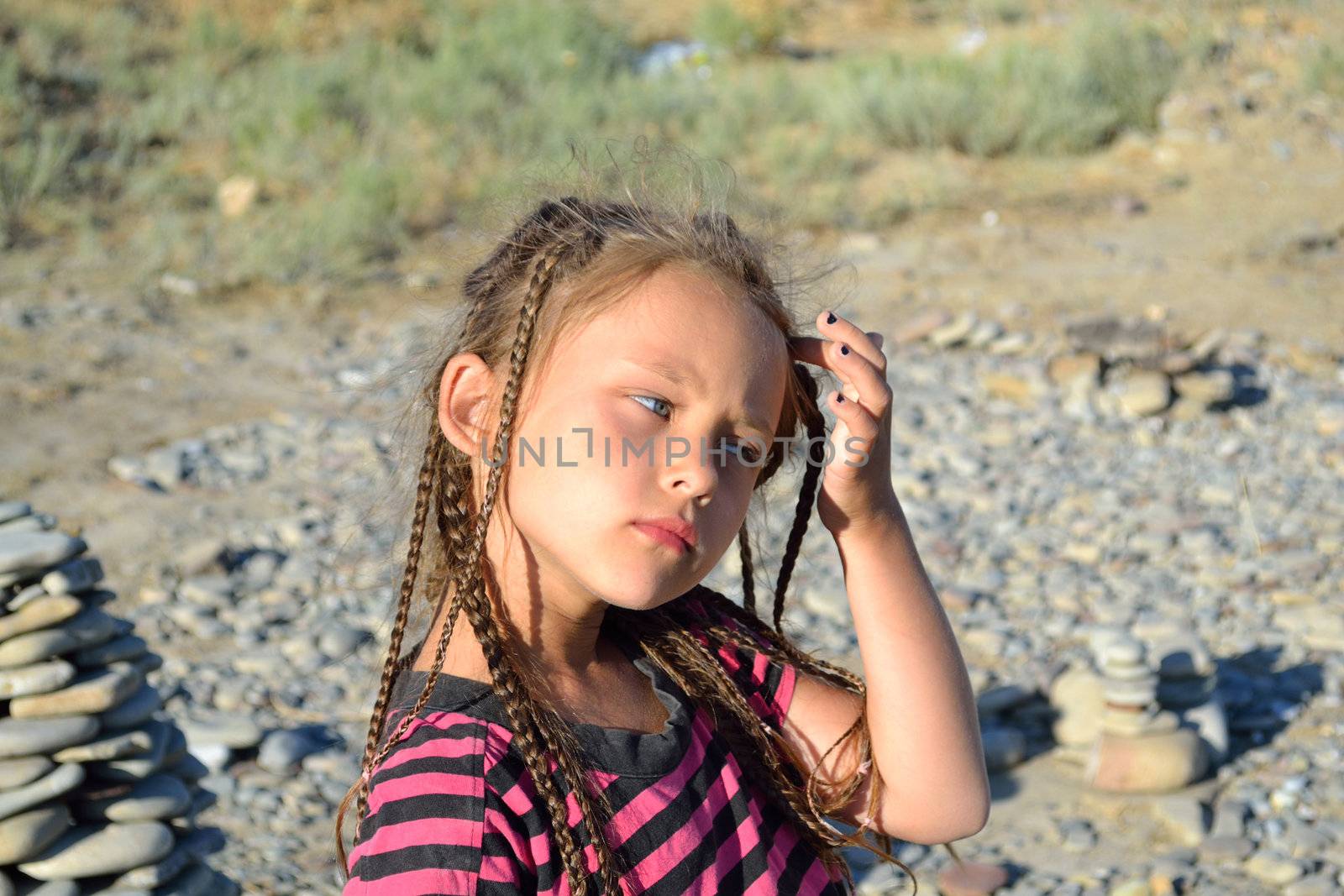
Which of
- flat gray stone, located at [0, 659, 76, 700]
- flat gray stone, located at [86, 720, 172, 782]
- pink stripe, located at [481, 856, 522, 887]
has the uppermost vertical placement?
pink stripe, located at [481, 856, 522, 887]

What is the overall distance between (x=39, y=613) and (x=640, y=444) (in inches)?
56.9

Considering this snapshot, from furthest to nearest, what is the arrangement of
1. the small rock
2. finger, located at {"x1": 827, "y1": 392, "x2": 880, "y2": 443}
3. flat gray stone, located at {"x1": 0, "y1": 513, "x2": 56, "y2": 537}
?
the small rock < flat gray stone, located at {"x1": 0, "y1": 513, "x2": 56, "y2": 537} < finger, located at {"x1": 827, "y1": 392, "x2": 880, "y2": 443}

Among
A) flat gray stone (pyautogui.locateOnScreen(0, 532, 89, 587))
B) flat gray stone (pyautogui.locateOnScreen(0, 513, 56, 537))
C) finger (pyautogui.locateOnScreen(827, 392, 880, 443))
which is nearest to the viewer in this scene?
finger (pyautogui.locateOnScreen(827, 392, 880, 443))

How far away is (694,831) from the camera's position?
55.6 inches

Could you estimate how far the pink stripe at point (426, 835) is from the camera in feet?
3.93

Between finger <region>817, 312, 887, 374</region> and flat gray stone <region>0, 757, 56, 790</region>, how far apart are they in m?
1.57

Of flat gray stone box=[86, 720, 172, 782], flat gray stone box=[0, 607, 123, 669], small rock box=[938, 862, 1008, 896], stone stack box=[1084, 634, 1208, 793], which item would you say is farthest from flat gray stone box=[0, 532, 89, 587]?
stone stack box=[1084, 634, 1208, 793]

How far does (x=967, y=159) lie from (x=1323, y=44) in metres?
3.15

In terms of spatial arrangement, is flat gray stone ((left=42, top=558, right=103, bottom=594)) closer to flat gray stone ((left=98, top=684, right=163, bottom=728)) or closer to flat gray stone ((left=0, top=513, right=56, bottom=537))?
flat gray stone ((left=0, top=513, right=56, bottom=537))

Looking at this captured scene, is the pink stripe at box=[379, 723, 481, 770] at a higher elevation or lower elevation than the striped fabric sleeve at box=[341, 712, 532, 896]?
higher

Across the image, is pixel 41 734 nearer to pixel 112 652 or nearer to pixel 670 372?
pixel 112 652

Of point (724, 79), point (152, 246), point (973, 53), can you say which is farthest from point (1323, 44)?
point (152, 246)

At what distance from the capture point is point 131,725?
93.9 inches

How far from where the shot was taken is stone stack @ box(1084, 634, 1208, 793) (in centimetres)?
314
